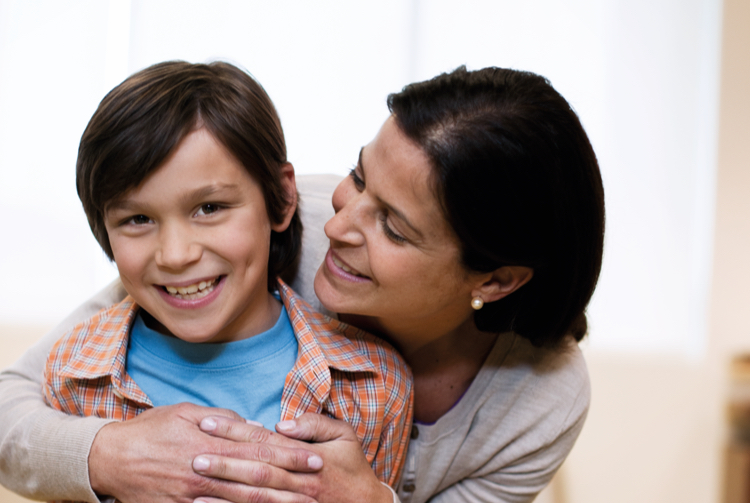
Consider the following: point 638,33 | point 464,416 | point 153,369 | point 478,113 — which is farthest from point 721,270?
point 153,369

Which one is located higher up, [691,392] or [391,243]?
[391,243]

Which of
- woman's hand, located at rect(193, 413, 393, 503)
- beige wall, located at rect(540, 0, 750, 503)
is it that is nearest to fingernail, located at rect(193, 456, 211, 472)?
woman's hand, located at rect(193, 413, 393, 503)

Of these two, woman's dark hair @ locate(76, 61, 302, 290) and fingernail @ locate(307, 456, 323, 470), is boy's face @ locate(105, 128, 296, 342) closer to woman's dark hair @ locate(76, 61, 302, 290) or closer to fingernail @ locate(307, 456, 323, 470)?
woman's dark hair @ locate(76, 61, 302, 290)

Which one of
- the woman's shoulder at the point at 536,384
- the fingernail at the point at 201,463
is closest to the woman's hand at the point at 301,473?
the fingernail at the point at 201,463

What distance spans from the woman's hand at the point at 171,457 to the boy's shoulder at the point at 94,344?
0.41ft

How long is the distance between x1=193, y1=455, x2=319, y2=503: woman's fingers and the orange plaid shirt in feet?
0.43

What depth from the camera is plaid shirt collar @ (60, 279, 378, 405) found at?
1.14 meters

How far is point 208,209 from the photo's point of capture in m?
1.08

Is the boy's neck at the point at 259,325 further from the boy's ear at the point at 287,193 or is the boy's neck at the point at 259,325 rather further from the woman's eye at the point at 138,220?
the woman's eye at the point at 138,220

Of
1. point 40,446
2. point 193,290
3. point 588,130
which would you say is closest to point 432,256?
point 193,290

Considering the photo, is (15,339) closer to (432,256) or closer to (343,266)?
(343,266)

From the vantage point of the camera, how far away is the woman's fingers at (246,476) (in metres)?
1.04

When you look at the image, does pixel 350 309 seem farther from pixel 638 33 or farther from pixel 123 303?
pixel 638 33

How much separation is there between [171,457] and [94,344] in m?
0.27
